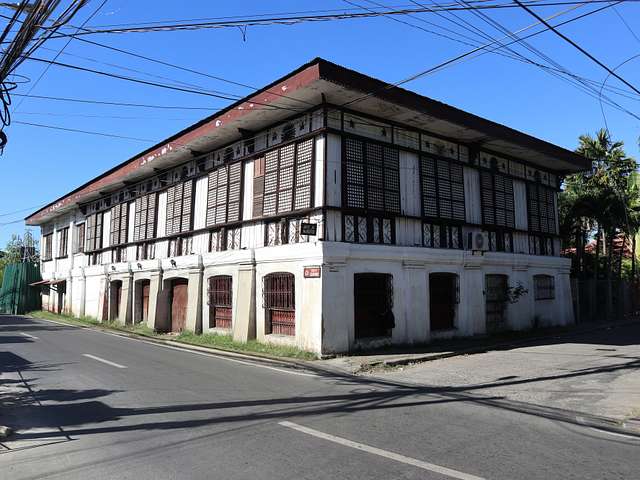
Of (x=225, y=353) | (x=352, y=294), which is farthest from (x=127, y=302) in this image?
(x=352, y=294)

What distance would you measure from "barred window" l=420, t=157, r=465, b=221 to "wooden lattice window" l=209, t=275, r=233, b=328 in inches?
284

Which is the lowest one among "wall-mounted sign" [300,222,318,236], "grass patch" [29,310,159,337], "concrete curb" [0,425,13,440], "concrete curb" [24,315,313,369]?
"concrete curb" [24,315,313,369]

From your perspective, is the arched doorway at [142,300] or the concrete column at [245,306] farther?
the arched doorway at [142,300]

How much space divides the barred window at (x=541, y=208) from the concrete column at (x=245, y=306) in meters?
11.8

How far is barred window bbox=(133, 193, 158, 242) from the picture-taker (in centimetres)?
2312

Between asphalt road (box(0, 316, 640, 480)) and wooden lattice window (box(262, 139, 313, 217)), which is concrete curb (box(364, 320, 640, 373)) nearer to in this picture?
asphalt road (box(0, 316, 640, 480))

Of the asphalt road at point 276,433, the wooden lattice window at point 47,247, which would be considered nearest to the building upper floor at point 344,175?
the asphalt road at point 276,433

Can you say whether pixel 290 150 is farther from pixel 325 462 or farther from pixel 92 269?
pixel 92 269

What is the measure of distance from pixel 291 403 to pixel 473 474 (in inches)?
144

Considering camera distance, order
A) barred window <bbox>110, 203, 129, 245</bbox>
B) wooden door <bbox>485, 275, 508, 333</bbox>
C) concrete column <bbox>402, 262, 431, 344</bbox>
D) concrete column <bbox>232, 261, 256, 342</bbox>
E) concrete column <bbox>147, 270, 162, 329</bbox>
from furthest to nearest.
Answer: barred window <bbox>110, 203, 129, 245</bbox>
concrete column <bbox>147, 270, 162, 329</bbox>
wooden door <bbox>485, 275, 508, 333</bbox>
concrete column <bbox>232, 261, 256, 342</bbox>
concrete column <bbox>402, 262, 431, 344</bbox>

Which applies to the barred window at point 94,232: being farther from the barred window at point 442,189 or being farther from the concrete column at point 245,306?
the barred window at point 442,189

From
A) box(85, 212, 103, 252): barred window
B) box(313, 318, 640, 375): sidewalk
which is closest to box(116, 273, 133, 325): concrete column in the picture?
box(85, 212, 103, 252): barred window

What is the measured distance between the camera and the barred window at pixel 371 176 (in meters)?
14.5

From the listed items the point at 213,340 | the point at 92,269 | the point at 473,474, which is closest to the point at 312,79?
the point at 213,340
